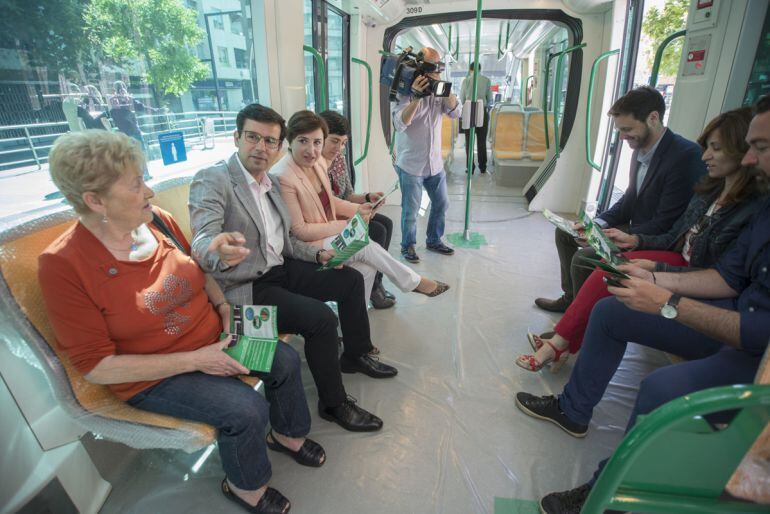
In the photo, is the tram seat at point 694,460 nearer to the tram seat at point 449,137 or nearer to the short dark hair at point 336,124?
the short dark hair at point 336,124

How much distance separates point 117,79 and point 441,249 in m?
2.71

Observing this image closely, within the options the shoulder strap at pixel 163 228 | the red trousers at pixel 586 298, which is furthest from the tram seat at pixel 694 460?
the shoulder strap at pixel 163 228

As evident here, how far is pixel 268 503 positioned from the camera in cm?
139

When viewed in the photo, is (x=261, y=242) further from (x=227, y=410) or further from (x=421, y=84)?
(x=421, y=84)

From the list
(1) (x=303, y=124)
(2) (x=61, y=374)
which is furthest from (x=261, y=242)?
(2) (x=61, y=374)

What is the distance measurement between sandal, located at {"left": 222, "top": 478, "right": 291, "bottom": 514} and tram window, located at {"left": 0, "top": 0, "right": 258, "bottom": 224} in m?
1.13

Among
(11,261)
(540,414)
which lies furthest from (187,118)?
(540,414)

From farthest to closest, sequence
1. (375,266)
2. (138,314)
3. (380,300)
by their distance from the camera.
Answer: (380,300) → (375,266) → (138,314)

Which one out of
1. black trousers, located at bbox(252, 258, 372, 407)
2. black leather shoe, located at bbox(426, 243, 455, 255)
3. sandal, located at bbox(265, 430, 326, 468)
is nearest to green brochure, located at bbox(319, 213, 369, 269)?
black trousers, located at bbox(252, 258, 372, 407)

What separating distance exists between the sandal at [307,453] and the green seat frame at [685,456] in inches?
40.6

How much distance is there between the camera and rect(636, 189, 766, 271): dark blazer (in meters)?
1.52

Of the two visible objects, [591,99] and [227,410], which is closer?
[227,410]

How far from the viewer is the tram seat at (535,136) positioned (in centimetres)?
646

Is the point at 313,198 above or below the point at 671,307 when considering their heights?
above
